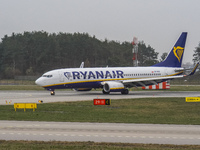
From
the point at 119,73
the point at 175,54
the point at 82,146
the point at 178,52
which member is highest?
the point at 178,52

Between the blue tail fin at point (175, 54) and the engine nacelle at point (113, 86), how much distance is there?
42.4 feet

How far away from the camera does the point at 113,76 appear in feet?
216

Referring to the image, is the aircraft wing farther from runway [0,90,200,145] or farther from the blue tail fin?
runway [0,90,200,145]

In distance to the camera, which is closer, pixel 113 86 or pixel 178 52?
pixel 113 86

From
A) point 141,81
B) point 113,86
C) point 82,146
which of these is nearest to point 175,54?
point 141,81

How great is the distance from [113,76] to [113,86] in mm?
3035

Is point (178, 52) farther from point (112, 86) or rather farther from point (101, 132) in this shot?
point (101, 132)

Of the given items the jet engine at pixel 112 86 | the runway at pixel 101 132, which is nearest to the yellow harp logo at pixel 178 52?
the jet engine at pixel 112 86

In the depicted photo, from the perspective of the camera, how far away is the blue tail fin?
242 ft

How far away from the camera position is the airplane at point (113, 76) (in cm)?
6106

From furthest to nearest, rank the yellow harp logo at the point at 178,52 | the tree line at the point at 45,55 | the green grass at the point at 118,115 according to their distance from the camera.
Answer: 1. the tree line at the point at 45,55
2. the yellow harp logo at the point at 178,52
3. the green grass at the point at 118,115

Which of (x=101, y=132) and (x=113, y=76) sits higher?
(x=113, y=76)

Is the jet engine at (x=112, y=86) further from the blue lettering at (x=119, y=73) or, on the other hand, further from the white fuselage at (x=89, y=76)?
the blue lettering at (x=119, y=73)

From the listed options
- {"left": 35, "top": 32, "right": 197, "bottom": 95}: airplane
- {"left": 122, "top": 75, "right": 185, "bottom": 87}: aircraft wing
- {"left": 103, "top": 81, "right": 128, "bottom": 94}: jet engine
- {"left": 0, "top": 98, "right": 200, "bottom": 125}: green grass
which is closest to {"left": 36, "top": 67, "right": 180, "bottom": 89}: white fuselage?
{"left": 35, "top": 32, "right": 197, "bottom": 95}: airplane
